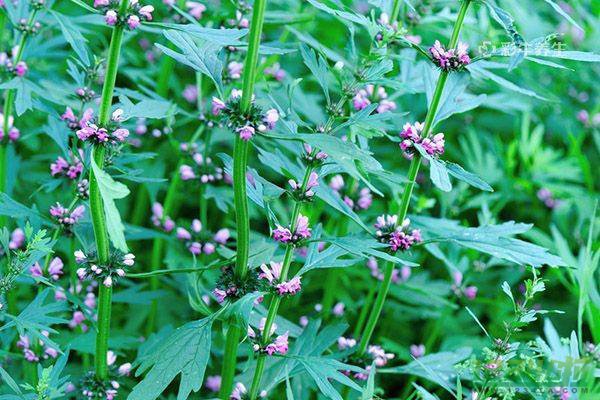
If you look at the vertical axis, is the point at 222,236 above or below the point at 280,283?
below

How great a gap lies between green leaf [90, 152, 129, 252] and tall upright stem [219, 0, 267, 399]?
0.30 metres

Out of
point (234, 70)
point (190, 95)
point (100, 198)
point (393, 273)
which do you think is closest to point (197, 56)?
point (100, 198)

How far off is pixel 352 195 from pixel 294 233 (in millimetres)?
687

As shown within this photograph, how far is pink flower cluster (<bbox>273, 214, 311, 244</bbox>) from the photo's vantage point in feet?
5.83

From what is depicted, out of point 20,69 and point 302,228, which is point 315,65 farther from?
point 20,69

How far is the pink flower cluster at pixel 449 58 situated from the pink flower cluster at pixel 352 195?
643 millimetres

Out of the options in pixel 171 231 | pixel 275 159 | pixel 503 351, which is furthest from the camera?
pixel 171 231

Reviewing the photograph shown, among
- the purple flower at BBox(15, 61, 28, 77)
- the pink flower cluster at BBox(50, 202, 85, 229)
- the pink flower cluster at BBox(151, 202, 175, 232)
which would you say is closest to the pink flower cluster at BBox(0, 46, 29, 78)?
the purple flower at BBox(15, 61, 28, 77)

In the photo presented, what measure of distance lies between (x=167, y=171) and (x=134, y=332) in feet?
2.92

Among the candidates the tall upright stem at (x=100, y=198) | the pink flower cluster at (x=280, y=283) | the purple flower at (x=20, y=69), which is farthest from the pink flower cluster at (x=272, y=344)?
the purple flower at (x=20, y=69)

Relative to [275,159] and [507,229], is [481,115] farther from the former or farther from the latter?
[275,159]

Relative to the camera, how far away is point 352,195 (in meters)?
2.46

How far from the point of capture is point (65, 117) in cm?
211

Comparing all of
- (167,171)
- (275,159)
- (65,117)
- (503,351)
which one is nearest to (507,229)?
(503,351)
